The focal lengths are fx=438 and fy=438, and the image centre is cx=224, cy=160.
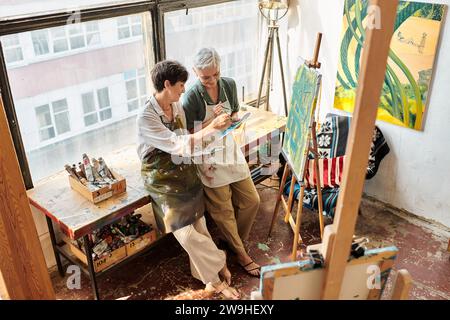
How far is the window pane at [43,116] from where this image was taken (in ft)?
8.47

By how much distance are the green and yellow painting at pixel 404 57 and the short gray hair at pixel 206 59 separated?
1.32m

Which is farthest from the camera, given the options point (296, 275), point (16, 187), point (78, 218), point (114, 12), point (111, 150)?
point (111, 150)

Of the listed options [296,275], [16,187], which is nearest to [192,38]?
[16,187]

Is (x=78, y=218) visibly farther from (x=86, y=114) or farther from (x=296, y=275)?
(x=296, y=275)

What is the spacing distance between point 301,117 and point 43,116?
5.07ft

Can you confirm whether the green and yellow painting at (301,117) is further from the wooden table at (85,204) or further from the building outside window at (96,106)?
the building outside window at (96,106)

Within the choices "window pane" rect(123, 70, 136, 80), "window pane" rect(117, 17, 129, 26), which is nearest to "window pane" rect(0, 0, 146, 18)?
"window pane" rect(117, 17, 129, 26)

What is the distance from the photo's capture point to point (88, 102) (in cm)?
281

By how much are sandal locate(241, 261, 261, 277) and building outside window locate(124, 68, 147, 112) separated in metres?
1.32

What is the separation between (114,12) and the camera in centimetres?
270

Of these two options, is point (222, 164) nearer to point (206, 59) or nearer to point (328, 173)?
point (206, 59)

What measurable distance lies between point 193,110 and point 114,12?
Result: 771 mm

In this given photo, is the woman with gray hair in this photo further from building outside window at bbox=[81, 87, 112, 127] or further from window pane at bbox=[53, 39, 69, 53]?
window pane at bbox=[53, 39, 69, 53]

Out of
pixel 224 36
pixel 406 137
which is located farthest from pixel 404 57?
pixel 224 36
